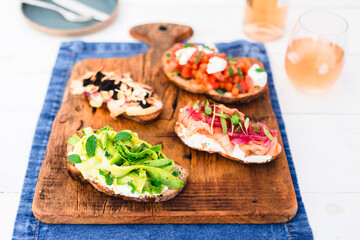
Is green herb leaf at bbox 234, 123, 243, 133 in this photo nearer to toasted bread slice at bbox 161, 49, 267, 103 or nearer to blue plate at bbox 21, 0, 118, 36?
toasted bread slice at bbox 161, 49, 267, 103

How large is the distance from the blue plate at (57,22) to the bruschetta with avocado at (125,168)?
5.59 ft

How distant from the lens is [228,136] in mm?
2725

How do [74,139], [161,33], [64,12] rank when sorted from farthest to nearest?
[64,12] < [161,33] < [74,139]

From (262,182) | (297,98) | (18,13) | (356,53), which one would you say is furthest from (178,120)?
(18,13)

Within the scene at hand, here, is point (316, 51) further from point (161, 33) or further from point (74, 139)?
point (74, 139)

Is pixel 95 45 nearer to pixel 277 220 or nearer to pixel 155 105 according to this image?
pixel 155 105

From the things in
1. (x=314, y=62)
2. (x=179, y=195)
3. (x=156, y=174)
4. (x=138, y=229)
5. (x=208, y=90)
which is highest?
(x=314, y=62)

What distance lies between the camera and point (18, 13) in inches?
166

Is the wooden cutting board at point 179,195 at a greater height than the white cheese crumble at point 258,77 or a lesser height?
lesser

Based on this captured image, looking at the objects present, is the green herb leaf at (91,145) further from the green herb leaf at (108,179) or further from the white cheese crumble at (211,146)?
the white cheese crumble at (211,146)

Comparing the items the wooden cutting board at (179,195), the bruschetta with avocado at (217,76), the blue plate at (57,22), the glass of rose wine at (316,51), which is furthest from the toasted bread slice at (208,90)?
the blue plate at (57,22)

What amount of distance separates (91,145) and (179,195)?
0.65 m

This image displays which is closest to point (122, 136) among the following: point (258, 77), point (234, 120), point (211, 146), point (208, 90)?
point (211, 146)

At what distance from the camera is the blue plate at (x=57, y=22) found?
390cm
